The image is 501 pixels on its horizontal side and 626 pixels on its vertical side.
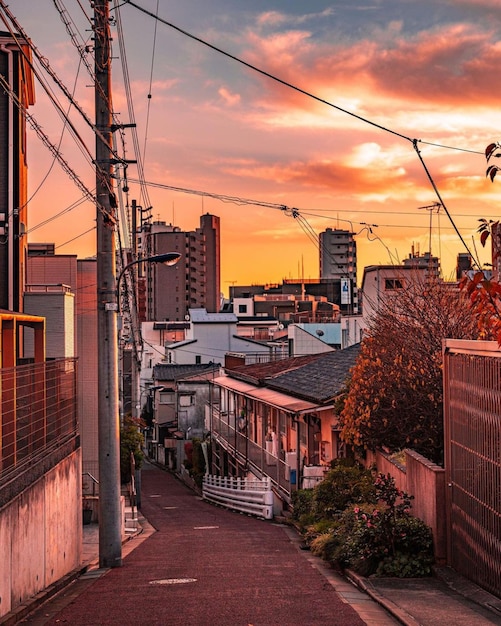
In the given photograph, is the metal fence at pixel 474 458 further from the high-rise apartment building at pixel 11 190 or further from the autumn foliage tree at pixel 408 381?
the high-rise apartment building at pixel 11 190

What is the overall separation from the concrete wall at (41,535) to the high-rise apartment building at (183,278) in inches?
4729

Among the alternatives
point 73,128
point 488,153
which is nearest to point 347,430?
point 73,128

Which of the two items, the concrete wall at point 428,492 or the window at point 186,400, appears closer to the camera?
the concrete wall at point 428,492

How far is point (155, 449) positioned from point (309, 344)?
15.8 m

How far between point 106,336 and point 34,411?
14.0ft

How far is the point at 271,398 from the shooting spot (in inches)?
1157

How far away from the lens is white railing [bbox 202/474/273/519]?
2896 cm

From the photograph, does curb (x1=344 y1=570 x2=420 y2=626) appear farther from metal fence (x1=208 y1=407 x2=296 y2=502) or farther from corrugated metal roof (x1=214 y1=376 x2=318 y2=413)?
metal fence (x1=208 y1=407 x2=296 y2=502)

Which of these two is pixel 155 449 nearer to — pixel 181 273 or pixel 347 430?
pixel 347 430

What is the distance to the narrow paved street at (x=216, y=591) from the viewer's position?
11.0 m

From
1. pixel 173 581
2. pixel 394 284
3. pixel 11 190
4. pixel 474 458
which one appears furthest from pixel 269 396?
pixel 474 458

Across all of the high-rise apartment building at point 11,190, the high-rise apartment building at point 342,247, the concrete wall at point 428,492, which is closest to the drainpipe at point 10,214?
the high-rise apartment building at point 11,190

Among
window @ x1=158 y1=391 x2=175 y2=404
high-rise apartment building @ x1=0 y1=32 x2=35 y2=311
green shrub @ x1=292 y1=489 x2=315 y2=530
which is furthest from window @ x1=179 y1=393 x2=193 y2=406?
green shrub @ x1=292 y1=489 x2=315 y2=530

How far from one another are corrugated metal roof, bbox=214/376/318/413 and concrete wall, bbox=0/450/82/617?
8.97 meters
